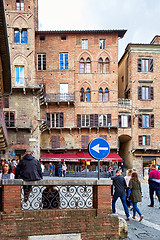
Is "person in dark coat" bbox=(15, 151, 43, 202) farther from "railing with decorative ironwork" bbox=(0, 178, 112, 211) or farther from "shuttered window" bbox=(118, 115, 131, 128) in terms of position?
"shuttered window" bbox=(118, 115, 131, 128)

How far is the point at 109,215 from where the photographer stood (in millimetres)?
8367

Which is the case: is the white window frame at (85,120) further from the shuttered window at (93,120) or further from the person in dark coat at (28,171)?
the person in dark coat at (28,171)

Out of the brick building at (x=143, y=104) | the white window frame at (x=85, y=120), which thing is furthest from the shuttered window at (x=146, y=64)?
the white window frame at (x=85, y=120)

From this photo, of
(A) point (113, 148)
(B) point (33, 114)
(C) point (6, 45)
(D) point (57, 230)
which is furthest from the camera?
(A) point (113, 148)

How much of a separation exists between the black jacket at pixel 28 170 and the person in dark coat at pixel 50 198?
428 mm

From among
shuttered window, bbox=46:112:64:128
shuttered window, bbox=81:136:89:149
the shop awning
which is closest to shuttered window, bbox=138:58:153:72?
shuttered window, bbox=81:136:89:149

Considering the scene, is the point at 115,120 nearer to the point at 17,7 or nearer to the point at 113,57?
the point at 113,57

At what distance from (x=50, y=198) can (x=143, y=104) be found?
35305mm

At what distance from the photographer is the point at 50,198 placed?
8258 mm

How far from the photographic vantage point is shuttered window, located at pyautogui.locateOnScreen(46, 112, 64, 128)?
41.0 metres

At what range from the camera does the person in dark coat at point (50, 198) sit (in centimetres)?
823

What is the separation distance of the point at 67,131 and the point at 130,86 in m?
10.7

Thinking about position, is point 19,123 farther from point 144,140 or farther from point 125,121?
point 144,140

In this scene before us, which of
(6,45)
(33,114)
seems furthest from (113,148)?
(6,45)
